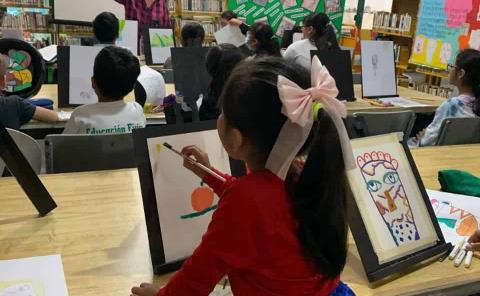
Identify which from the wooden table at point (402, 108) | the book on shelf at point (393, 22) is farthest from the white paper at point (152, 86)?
the book on shelf at point (393, 22)

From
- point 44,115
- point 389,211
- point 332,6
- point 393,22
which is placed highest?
point 332,6

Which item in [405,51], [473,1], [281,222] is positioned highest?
[473,1]

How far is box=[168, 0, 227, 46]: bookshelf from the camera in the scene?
6.46m

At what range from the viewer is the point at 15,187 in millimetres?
1362

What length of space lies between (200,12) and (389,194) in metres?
5.88

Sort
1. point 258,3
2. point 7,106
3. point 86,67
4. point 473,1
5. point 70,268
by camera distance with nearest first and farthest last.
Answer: point 70,268, point 7,106, point 86,67, point 473,1, point 258,3

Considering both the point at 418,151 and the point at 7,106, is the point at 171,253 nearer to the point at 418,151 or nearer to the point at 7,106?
the point at 418,151

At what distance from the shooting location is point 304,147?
808mm

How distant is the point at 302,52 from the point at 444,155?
1953mm

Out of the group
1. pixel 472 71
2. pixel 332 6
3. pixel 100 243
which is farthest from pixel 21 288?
pixel 332 6

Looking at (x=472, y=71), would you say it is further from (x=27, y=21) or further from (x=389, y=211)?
(x=27, y=21)

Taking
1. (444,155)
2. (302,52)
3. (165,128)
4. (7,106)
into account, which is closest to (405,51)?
(302,52)

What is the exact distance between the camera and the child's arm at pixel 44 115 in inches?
87.3

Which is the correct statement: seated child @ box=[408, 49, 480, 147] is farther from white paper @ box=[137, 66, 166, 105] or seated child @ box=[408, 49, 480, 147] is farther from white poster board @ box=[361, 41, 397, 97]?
white paper @ box=[137, 66, 166, 105]
